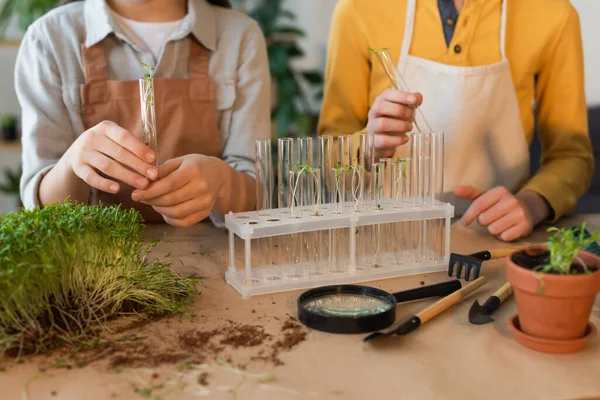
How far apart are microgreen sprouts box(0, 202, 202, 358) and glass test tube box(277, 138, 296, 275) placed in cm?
17

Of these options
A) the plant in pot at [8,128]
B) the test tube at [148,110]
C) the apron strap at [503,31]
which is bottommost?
the plant in pot at [8,128]

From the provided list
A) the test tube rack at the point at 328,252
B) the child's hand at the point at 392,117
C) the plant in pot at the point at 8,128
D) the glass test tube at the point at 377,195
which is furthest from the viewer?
the plant in pot at the point at 8,128

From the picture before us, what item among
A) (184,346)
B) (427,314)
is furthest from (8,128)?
(427,314)

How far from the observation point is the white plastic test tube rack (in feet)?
3.90

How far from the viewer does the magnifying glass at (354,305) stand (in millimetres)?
1007

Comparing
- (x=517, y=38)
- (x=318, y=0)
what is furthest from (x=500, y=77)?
(x=318, y=0)

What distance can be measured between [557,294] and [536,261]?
0.24 ft

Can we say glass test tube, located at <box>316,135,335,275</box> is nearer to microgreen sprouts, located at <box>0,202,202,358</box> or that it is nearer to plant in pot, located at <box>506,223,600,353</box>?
microgreen sprouts, located at <box>0,202,202,358</box>

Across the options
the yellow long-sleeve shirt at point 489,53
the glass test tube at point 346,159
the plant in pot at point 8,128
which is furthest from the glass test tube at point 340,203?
the plant in pot at point 8,128

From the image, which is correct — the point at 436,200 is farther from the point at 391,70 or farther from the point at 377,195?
the point at 391,70

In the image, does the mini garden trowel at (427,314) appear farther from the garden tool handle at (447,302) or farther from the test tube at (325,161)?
the test tube at (325,161)

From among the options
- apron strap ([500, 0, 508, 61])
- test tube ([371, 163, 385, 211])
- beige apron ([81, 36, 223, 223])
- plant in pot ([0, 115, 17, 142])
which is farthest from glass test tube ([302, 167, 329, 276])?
plant in pot ([0, 115, 17, 142])

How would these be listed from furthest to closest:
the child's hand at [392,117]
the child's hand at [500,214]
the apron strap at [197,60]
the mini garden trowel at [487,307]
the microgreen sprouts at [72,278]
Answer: the apron strap at [197,60], the child's hand at [500,214], the child's hand at [392,117], the mini garden trowel at [487,307], the microgreen sprouts at [72,278]

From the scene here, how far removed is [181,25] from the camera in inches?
64.3
